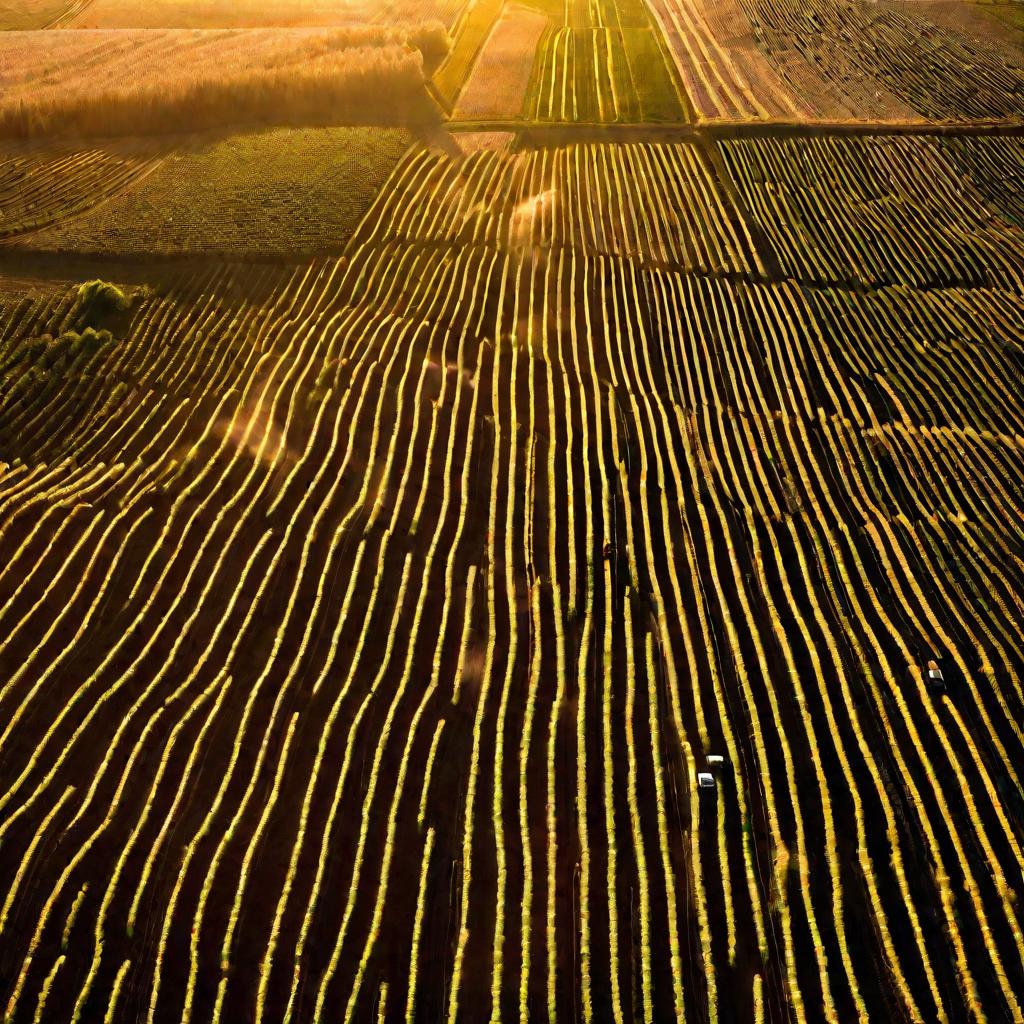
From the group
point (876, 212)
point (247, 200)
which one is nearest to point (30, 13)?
point (247, 200)

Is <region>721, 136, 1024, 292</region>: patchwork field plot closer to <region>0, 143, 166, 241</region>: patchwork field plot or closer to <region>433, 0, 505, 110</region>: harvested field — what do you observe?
<region>433, 0, 505, 110</region>: harvested field

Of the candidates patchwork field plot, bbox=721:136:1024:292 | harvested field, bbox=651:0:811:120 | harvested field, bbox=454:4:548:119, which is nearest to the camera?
patchwork field plot, bbox=721:136:1024:292

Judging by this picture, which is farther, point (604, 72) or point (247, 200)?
point (604, 72)

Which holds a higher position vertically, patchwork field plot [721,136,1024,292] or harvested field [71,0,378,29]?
harvested field [71,0,378,29]

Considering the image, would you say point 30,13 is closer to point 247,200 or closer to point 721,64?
point 247,200

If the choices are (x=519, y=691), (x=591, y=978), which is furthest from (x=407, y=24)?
(x=591, y=978)

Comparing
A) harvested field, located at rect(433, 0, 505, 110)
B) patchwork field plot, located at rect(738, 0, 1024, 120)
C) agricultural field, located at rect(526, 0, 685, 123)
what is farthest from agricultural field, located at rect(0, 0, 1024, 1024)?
harvested field, located at rect(433, 0, 505, 110)

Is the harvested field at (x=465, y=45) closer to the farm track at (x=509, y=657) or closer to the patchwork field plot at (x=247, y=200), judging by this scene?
the patchwork field plot at (x=247, y=200)

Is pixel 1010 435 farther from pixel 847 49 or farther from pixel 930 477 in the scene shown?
pixel 847 49
